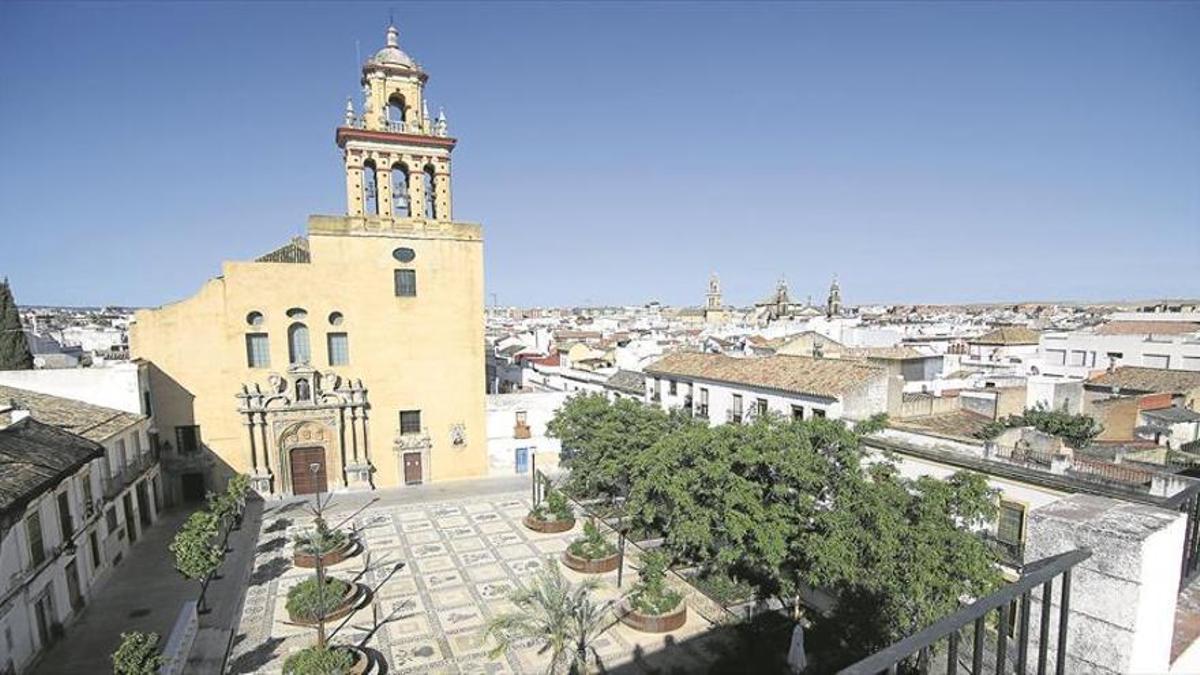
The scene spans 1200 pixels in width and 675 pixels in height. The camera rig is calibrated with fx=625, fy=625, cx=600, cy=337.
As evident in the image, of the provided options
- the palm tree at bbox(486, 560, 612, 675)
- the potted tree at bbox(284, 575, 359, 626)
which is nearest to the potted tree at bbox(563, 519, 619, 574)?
the palm tree at bbox(486, 560, 612, 675)

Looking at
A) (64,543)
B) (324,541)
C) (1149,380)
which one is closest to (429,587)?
(324,541)

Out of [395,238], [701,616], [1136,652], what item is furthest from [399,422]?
[1136,652]

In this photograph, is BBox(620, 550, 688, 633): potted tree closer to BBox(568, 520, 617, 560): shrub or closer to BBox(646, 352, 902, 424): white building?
BBox(568, 520, 617, 560): shrub

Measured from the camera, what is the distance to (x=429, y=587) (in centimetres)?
2006

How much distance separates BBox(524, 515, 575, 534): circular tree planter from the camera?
24.8m

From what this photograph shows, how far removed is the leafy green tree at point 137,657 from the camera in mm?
12211

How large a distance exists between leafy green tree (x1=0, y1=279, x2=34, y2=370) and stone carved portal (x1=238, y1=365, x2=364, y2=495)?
1355 centimetres

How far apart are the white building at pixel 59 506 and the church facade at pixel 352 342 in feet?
11.5

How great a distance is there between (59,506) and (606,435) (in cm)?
1686

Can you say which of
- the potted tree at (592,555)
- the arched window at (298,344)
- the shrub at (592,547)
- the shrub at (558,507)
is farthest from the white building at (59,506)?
the shrub at (558,507)

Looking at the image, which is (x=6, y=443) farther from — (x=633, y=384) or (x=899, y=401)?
(x=899, y=401)

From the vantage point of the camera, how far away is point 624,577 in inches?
803

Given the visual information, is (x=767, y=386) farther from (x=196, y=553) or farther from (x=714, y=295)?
(x=714, y=295)

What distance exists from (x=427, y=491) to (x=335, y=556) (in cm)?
880
